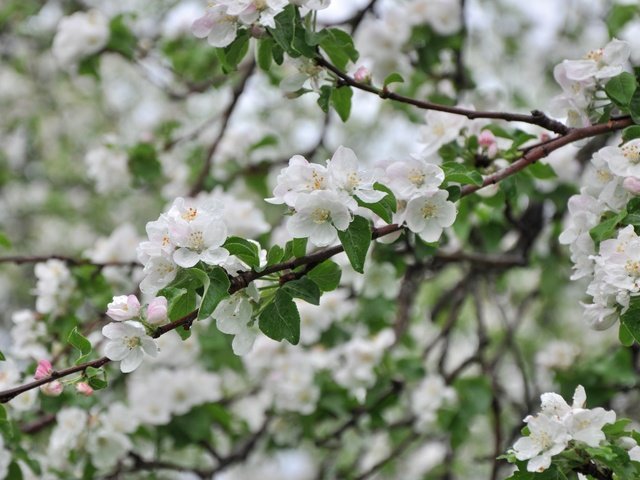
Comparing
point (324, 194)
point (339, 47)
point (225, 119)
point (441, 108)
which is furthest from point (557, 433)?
point (225, 119)

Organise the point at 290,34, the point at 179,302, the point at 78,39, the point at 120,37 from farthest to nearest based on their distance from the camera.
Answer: the point at 120,37
the point at 78,39
the point at 290,34
the point at 179,302

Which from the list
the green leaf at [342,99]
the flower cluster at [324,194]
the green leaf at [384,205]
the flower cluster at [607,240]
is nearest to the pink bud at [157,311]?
the flower cluster at [324,194]

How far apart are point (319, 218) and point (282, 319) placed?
0.19 metres

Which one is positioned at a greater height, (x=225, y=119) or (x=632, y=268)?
(x=632, y=268)

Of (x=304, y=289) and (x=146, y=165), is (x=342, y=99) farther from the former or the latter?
(x=146, y=165)

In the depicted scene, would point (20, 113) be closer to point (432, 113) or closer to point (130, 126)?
point (130, 126)

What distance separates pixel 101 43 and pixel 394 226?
1.92 metres

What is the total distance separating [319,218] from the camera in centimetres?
125

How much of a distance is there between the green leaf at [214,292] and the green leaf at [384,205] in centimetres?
25

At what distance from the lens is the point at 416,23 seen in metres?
2.83

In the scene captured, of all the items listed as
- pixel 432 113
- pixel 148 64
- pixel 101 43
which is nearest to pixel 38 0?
pixel 148 64

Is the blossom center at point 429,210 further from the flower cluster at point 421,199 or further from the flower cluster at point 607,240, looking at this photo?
the flower cluster at point 607,240

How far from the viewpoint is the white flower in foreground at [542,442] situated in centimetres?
121

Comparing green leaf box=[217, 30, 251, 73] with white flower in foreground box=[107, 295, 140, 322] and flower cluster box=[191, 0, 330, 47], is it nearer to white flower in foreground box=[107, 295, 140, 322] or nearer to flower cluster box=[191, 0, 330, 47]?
flower cluster box=[191, 0, 330, 47]
